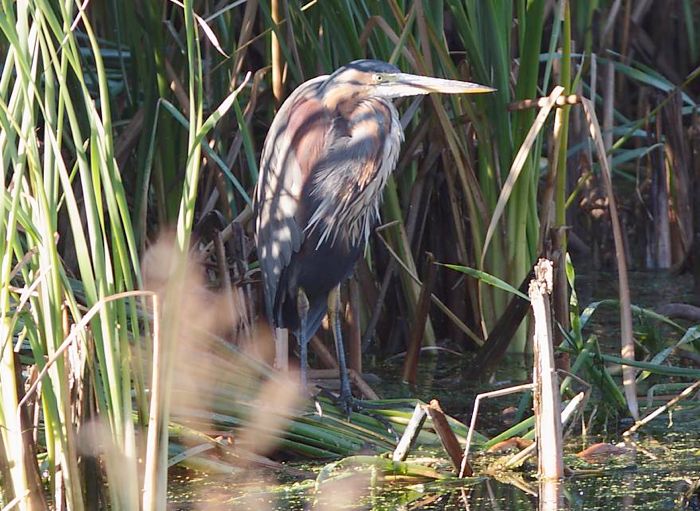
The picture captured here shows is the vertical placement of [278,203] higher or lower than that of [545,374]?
higher

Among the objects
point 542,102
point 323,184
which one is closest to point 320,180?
point 323,184

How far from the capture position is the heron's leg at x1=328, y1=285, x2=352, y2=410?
289cm

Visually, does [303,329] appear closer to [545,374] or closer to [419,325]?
[419,325]

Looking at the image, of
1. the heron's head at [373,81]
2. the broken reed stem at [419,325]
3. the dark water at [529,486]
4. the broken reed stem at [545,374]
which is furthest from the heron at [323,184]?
the broken reed stem at [545,374]

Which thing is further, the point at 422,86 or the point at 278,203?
the point at 278,203

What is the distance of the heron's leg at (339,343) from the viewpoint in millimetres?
2891

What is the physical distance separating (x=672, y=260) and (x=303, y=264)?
182 centimetres

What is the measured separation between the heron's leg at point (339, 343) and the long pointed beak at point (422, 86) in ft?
1.87

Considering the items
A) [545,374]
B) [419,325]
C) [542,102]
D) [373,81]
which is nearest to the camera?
[545,374]

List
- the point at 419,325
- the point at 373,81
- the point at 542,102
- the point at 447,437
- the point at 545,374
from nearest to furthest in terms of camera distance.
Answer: the point at 545,374
the point at 447,437
the point at 542,102
the point at 373,81
the point at 419,325

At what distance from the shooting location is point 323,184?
10.4 feet

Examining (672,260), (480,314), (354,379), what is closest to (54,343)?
(354,379)

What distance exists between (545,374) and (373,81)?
117cm

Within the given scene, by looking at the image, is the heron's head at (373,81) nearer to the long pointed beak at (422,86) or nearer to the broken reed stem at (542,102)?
the long pointed beak at (422,86)
